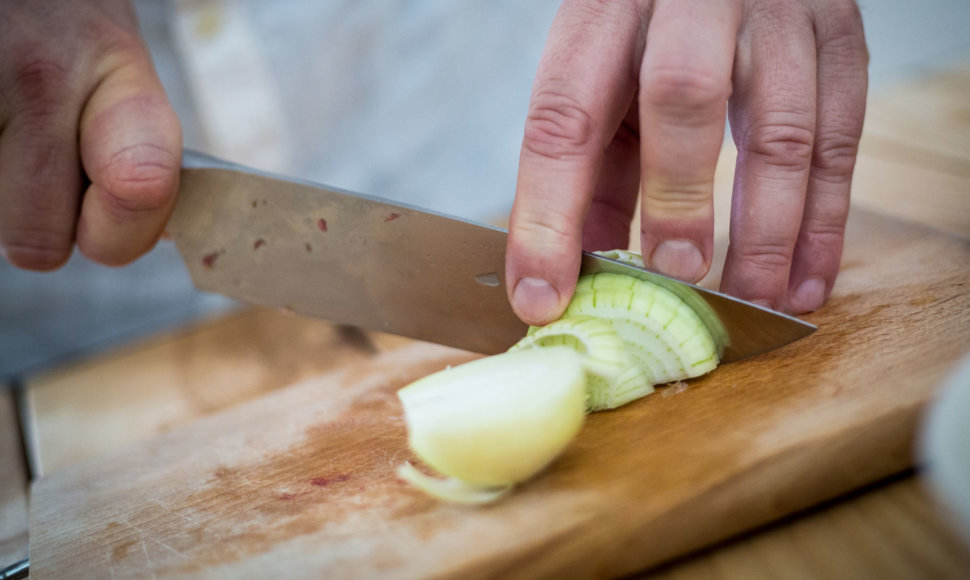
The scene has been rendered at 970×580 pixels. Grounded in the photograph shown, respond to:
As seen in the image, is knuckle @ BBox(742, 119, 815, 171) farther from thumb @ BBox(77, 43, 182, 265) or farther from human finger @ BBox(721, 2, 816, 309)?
thumb @ BBox(77, 43, 182, 265)

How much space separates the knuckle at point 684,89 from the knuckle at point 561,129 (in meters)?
0.11

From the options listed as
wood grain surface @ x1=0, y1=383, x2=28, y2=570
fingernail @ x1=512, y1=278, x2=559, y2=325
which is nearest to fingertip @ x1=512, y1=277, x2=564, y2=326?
fingernail @ x1=512, y1=278, x2=559, y2=325

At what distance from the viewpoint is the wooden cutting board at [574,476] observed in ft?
2.40

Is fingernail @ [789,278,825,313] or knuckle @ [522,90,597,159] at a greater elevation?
knuckle @ [522,90,597,159]

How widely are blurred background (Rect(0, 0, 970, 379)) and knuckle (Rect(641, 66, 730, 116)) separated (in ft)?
3.95

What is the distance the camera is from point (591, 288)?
982 mm

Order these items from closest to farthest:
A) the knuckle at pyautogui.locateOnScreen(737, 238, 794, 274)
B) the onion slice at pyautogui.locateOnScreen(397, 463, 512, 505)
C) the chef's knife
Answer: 1. the onion slice at pyautogui.locateOnScreen(397, 463, 512, 505)
2. the knuckle at pyautogui.locateOnScreen(737, 238, 794, 274)
3. the chef's knife

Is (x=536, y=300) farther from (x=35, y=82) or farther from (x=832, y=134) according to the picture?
(x=35, y=82)

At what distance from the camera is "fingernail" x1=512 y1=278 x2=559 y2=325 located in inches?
37.3

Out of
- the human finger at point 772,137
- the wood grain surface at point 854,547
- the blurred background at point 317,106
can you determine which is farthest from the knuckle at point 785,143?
the blurred background at point 317,106

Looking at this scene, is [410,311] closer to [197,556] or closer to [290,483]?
[290,483]

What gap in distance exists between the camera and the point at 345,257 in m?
1.21

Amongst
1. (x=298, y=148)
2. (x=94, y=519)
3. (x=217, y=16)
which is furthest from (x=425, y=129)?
(x=94, y=519)

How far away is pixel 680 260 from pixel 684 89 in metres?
0.23
